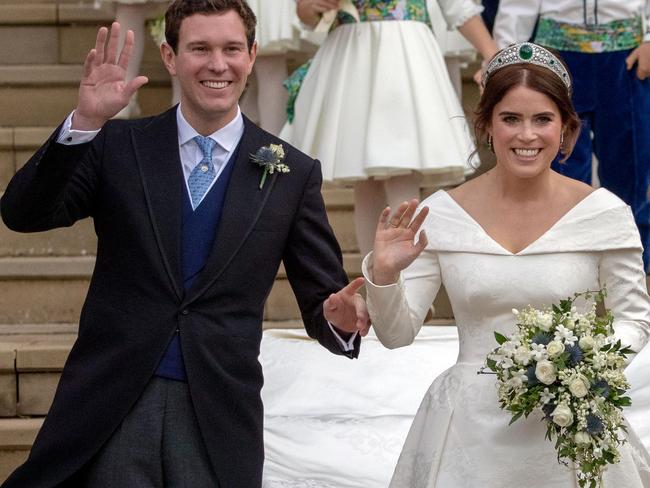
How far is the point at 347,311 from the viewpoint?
399 centimetres

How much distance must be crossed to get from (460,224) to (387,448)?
165 cm

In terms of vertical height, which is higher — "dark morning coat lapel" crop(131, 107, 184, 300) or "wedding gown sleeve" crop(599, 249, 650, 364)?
"dark morning coat lapel" crop(131, 107, 184, 300)

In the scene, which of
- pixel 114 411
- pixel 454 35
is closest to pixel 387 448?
pixel 114 411

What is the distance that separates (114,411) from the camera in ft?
12.9

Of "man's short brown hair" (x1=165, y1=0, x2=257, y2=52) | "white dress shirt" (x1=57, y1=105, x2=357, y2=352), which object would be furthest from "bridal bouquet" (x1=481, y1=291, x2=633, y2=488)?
"man's short brown hair" (x1=165, y1=0, x2=257, y2=52)

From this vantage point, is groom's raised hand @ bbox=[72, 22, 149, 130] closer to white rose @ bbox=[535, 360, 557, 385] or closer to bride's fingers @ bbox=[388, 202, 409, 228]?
bride's fingers @ bbox=[388, 202, 409, 228]

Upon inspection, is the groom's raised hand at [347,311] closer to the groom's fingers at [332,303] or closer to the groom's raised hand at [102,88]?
the groom's fingers at [332,303]

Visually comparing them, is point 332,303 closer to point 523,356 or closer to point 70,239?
point 523,356

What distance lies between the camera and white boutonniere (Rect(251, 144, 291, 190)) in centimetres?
411

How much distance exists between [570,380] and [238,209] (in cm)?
95

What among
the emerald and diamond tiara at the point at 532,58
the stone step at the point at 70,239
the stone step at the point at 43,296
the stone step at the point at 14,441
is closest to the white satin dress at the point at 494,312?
the emerald and diamond tiara at the point at 532,58

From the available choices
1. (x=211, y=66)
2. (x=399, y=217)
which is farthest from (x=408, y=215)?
(x=211, y=66)

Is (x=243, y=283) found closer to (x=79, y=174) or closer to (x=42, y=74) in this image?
(x=79, y=174)

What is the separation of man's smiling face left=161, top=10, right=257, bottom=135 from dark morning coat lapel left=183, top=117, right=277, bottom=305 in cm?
10
